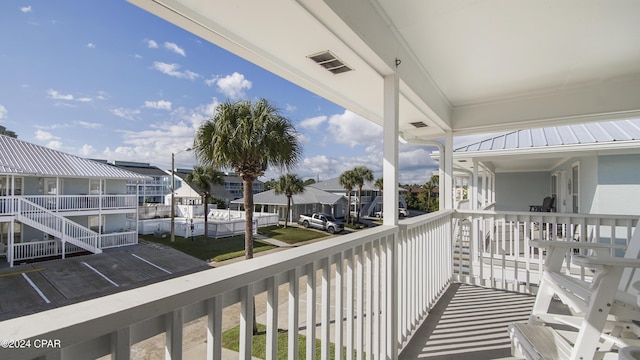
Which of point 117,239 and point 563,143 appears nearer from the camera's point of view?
point 117,239

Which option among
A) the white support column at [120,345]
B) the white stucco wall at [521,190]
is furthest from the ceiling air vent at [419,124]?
the white stucco wall at [521,190]

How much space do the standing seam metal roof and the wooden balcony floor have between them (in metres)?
3.67

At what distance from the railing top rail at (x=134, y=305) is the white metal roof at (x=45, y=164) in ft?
5.27

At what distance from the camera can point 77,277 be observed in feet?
8.09

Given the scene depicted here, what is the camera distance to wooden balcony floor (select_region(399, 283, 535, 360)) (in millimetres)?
2088

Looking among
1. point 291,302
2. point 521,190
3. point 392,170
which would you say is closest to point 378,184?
point 521,190

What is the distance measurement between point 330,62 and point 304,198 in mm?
20938

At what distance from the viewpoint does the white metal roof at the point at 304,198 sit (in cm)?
2128

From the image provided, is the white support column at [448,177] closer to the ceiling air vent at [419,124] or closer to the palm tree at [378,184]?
the ceiling air vent at [419,124]

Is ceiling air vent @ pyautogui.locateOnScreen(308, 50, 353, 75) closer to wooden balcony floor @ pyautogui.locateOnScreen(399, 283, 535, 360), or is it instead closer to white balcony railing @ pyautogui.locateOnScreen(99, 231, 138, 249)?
wooden balcony floor @ pyautogui.locateOnScreen(399, 283, 535, 360)

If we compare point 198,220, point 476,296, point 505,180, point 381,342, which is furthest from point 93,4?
point 505,180

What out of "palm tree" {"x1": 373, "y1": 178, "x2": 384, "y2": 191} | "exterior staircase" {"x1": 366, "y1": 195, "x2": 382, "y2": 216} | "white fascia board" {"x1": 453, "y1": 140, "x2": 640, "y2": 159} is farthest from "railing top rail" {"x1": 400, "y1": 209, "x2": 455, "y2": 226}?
"exterior staircase" {"x1": 366, "y1": 195, "x2": 382, "y2": 216}

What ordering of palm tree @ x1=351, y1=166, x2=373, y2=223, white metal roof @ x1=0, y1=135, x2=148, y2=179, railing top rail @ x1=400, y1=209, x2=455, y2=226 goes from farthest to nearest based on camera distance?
palm tree @ x1=351, y1=166, x2=373, y2=223 < railing top rail @ x1=400, y1=209, x2=455, y2=226 < white metal roof @ x1=0, y1=135, x2=148, y2=179

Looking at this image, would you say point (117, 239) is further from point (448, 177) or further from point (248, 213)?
point (448, 177)
